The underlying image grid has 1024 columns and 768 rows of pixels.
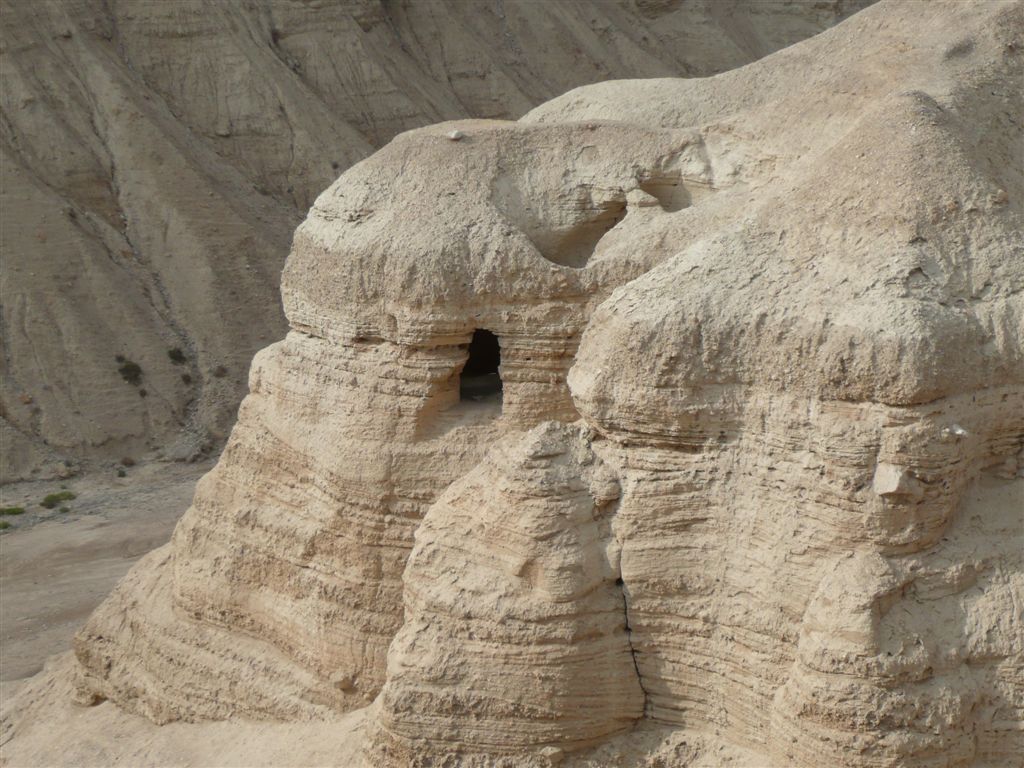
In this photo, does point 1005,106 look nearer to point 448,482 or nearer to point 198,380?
point 448,482

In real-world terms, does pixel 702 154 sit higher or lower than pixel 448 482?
higher

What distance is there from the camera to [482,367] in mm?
17219

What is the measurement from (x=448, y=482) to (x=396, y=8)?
3405cm

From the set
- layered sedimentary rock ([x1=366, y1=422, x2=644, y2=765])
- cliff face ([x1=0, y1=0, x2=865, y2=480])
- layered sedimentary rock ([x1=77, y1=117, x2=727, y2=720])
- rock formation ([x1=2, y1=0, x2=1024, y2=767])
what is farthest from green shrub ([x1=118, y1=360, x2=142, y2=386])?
layered sedimentary rock ([x1=366, y1=422, x2=644, y2=765])

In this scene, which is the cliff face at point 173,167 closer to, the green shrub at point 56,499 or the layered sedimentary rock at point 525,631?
the green shrub at point 56,499

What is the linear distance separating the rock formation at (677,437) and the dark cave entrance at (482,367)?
164mm

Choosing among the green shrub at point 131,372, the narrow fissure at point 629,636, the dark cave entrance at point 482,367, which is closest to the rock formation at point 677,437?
the narrow fissure at point 629,636

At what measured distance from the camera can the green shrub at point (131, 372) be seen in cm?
3503

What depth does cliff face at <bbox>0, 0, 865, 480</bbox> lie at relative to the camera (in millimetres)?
34719

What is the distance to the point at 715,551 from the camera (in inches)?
503

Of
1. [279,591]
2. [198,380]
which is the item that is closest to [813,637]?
[279,591]

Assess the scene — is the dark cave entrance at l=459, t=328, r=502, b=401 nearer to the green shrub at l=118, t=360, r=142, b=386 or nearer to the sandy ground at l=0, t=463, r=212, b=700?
the sandy ground at l=0, t=463, r=212, b=700

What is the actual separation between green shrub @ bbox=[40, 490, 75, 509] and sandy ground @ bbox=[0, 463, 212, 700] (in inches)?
6.8

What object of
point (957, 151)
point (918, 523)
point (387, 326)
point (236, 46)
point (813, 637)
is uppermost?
point (236, 46)
